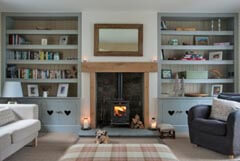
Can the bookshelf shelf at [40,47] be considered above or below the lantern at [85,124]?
above

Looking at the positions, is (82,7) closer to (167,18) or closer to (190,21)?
(167,18)

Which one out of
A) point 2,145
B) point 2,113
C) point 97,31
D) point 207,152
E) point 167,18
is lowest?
point 207,152

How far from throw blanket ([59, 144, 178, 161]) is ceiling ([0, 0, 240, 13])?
10.1ft

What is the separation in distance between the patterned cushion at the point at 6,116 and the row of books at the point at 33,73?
61.7 inches

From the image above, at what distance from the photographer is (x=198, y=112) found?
13.9 ft

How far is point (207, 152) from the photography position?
384 centimetres

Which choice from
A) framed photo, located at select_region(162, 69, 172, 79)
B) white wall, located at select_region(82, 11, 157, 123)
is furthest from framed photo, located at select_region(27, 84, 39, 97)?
framed photo, located at select_region(162, 69, 172, 79)

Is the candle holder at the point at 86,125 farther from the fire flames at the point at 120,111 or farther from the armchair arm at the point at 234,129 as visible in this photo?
the armchair arm at the point at 234,129

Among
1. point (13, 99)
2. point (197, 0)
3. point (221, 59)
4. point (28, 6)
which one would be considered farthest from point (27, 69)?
point (221, 59)

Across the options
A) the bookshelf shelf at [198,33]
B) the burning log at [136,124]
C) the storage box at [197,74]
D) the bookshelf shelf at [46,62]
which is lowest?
the burning log at [136,124]

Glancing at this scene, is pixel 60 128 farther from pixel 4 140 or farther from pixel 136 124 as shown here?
pixel 4 140

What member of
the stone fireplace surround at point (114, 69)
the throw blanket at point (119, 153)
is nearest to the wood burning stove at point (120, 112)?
the stone fireplace surround at point (114, 69)

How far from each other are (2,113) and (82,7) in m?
2.59

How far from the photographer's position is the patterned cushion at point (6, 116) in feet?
12.2
